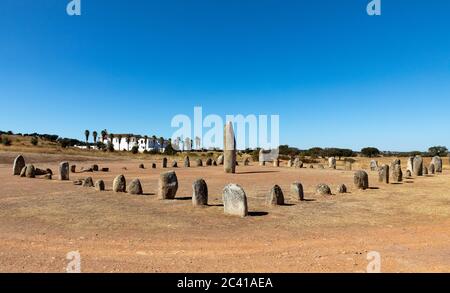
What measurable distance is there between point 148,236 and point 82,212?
390cm

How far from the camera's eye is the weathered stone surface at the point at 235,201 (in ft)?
39.0

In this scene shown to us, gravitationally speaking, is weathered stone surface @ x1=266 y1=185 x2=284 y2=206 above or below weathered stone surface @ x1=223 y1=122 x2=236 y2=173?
below

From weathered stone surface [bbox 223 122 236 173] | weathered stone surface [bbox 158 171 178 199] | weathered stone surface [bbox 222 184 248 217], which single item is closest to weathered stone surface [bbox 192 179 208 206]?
Answer: weathered stone surface [bbox 222 184 248 217]

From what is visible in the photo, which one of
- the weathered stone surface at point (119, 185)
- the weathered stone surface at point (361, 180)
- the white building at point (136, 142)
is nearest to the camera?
the weathered stone surface at point (119, 185)

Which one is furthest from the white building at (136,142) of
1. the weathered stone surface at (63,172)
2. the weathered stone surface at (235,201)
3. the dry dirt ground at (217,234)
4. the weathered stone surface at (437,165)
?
the weathered stone surface at (235,201)

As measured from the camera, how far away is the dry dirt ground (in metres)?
7.18

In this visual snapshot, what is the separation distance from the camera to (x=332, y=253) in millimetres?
7984

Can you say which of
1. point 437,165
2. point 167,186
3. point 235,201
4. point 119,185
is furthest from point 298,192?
point 437,165

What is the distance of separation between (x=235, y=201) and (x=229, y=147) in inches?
725

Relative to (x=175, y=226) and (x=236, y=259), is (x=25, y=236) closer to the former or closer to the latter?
(x=175, y=226)

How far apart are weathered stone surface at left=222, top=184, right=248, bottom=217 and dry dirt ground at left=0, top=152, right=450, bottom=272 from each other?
375mm

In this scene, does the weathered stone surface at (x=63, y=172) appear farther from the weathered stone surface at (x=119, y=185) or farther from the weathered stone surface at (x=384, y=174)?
the weathered stone surface at (x=384, y=174)

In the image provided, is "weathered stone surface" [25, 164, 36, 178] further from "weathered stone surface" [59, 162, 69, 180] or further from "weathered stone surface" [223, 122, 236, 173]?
"weathered stone surface" [223, 122, 236, 173]

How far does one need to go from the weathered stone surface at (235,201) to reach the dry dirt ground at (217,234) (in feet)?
1.23
